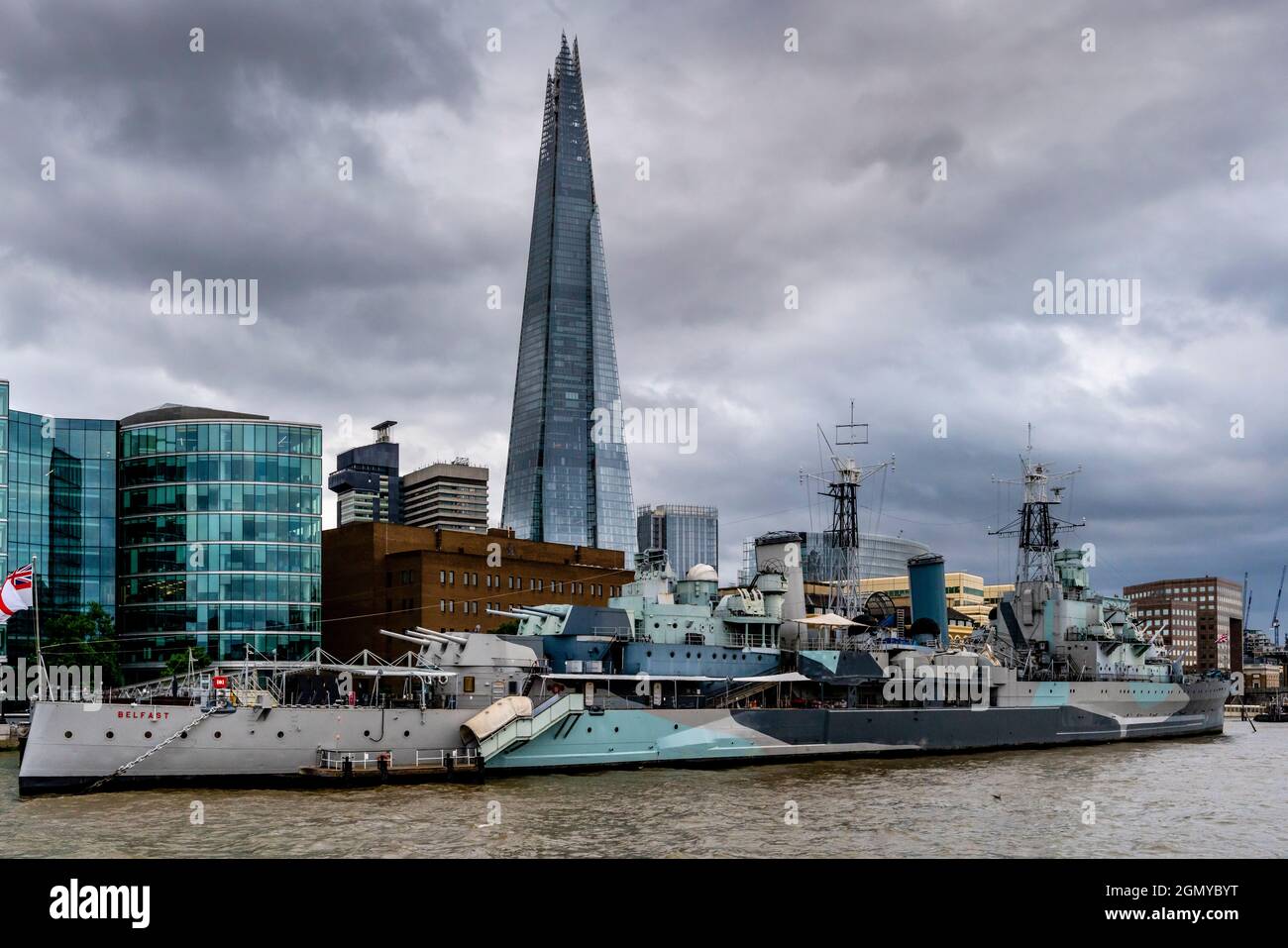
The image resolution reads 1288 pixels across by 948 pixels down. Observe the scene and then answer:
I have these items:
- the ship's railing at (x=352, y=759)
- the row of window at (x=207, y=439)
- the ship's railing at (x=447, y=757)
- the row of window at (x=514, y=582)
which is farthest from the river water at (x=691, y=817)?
the row of window at (x=514, y=582)

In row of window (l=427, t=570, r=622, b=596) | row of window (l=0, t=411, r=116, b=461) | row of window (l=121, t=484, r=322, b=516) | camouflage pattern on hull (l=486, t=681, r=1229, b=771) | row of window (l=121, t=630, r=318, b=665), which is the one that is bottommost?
camouflage pattern on hull (l=486, t=681, r=1229, b=771)

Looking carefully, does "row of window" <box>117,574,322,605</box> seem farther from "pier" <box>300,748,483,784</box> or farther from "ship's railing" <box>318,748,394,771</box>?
"ship's railing" <box>318,748,394,771</box>

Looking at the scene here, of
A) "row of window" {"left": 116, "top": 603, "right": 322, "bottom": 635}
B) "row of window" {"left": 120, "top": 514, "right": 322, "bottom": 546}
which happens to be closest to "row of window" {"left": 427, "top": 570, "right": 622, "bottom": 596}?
"row of window" {"left": 120, "top": 514, "right": 322, "bottom": 546}

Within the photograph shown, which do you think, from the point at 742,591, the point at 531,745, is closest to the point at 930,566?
the point at 742,591

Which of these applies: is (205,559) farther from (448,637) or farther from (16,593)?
(448,637)

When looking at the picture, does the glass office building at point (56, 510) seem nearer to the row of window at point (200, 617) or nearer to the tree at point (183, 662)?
the row of window at point (200, 617)

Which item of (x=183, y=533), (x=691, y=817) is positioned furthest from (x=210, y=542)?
(x=691, y=817)

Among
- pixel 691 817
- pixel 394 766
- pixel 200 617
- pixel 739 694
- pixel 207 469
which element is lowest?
pixel 691 817
